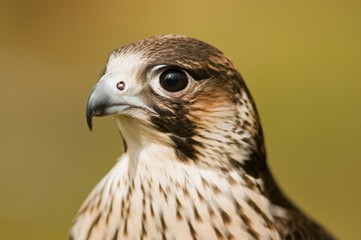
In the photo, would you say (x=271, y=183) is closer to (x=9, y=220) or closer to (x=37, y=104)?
(x=9, y=220)

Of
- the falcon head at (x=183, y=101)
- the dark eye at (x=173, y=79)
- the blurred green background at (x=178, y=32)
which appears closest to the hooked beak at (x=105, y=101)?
the falcon head at (x=183, y=101)

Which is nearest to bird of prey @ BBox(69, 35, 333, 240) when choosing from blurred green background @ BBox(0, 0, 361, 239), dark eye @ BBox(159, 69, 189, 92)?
dark eye @ BBox(159, 69, 189, 92)

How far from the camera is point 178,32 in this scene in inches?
268

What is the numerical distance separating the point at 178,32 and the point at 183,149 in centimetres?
456

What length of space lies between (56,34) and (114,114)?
5.26 metres

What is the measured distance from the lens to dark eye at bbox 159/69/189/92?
225 cm

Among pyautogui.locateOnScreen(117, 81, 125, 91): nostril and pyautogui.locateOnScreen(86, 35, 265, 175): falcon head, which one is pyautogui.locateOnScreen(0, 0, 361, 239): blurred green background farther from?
pyautogui.locateOnScreen(117, 81, 125, 91): nostril

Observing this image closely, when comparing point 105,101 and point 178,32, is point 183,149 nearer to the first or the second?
point 105,101

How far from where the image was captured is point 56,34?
732cm

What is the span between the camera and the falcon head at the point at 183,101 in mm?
2227

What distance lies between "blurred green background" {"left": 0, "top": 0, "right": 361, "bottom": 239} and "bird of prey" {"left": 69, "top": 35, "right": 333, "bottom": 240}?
3103mm

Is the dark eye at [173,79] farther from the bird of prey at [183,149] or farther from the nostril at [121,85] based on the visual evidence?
the nostril at [121,85]

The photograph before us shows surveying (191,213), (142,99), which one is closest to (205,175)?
(191,213)

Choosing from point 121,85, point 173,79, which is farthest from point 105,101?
point 173,79
